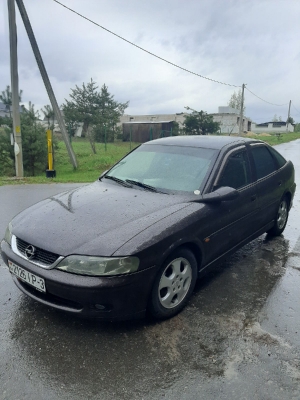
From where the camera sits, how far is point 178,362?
2.35 m

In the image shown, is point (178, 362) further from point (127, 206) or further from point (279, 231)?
point (279, 231)

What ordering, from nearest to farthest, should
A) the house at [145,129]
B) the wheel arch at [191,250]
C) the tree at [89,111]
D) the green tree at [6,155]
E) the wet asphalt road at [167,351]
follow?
the wet asphalt road at [167,351]
the wheel arch at [191,250]
the green tree at [6,155]
the tree at [89,111]
the house at [145,129]

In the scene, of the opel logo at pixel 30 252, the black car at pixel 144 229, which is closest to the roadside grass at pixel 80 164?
the black car at pixel 144 229

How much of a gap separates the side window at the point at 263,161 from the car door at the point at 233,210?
0.23 metres

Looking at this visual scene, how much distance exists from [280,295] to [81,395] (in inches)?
88.0

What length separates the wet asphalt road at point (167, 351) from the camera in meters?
2.11

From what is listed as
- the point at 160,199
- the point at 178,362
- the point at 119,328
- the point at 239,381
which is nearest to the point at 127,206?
the point at 160,199

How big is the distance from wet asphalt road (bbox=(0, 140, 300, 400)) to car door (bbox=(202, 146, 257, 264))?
50 cm

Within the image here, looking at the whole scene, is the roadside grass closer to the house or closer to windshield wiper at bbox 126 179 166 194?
the house

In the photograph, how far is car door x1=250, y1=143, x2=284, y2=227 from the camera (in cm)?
412

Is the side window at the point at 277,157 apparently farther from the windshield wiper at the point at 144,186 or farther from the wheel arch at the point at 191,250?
the wheel arch at the point at 191,250

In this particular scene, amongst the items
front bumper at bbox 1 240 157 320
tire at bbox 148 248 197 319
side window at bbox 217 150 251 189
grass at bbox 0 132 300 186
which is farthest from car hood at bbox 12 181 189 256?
grass at bbox 0 132 300 186

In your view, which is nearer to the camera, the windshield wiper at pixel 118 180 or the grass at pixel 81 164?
the windshield wiper at pixel 118 180

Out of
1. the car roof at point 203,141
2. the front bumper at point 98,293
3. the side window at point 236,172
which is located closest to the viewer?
the front bumper at point 98,293
